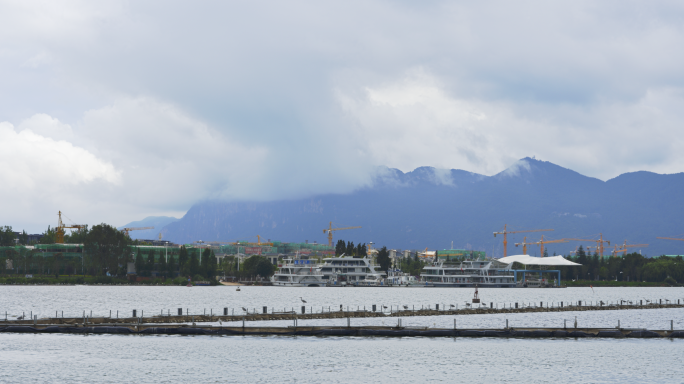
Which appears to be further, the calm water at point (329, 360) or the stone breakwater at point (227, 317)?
the stone breakwater at point (227, 317)

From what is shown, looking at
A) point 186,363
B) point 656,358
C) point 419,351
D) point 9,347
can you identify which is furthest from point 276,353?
point 656,358

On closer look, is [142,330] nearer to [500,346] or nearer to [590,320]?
[500,346]

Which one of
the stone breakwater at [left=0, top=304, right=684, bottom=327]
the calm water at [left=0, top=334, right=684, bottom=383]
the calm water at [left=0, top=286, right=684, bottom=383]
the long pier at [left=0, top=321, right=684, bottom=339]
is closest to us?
the calm water at [left=0, top=334, right=684, bottom=383]

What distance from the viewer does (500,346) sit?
253 feet

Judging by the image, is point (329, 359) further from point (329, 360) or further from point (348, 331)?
point (348, 331)

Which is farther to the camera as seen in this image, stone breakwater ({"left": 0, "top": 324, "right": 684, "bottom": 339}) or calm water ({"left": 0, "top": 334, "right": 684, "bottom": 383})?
stone breakwater ({"left": 0, "top": 324, "right": 684, "bottom": 339})

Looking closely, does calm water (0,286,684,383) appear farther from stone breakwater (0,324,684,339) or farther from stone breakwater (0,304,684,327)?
stone breakwater (0,304,684,327)

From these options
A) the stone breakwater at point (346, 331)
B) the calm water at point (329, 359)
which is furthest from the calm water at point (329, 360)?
the stone breakwater at point (346, 331)

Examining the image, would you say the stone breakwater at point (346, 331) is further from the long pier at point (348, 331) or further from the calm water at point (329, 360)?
the calm water at point (329, 360)

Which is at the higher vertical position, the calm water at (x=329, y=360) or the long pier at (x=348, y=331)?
the long pier at (x=348, y=331)

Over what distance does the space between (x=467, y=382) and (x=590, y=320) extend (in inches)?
2457

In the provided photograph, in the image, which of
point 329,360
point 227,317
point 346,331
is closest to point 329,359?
point 329,360

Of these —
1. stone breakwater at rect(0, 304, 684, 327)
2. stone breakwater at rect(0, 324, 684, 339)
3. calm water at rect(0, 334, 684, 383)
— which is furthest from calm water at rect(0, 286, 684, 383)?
stone breakwater at rect(0, 304, 684, 327)

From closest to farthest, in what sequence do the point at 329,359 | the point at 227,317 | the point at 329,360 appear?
the point at 329,360, the point at 329,359, the point at 227,317
